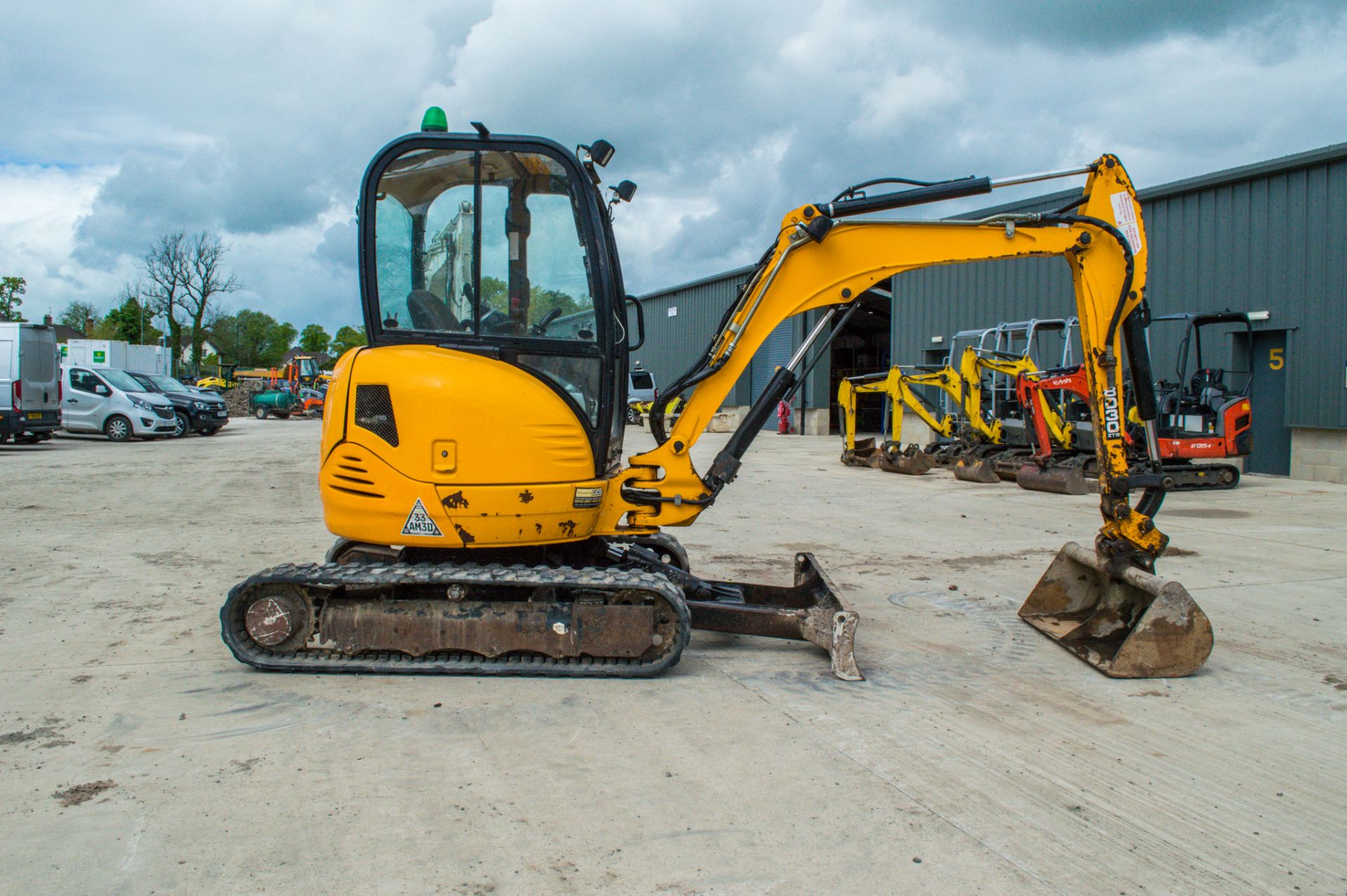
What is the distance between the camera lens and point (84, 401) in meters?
22.5

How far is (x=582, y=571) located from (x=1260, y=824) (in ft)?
9.68

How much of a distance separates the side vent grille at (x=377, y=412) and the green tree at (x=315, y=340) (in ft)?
391

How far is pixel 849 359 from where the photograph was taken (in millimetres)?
36469

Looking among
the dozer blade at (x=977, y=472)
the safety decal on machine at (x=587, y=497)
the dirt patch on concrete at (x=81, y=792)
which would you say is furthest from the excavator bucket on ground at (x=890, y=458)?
the dirt patch on concrete at (x=81, y=792)

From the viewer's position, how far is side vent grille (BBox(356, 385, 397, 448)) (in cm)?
466

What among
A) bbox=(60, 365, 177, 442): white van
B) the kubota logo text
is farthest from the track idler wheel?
bbox=(60, 365, 177, 442): white van

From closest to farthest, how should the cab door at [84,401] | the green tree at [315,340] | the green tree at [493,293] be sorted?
the green tree at [493,293] < the cab door at [84,401] < the green tree at [315,340]

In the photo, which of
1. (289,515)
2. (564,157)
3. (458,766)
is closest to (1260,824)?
(458,766)

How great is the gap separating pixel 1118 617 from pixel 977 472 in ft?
31.3

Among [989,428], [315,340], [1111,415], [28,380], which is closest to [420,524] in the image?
[1111,415]

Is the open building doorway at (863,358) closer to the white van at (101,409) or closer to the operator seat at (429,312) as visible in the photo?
the white van at (101,409)

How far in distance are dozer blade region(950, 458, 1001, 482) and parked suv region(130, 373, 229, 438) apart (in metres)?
A: 19.4

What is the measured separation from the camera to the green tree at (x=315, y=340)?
118 m

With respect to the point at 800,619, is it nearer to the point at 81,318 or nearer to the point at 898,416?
the point at 898,416
